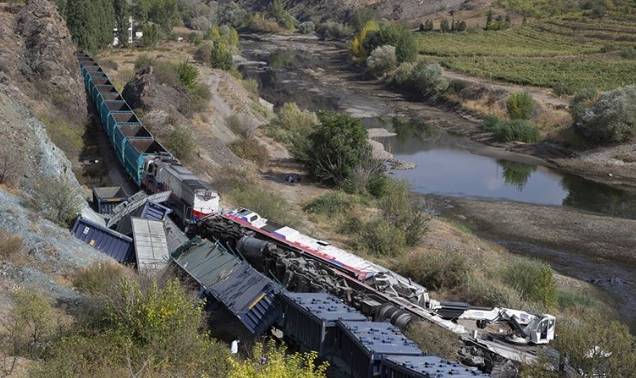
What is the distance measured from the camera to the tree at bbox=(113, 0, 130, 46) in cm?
8775

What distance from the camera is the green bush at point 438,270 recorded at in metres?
25.1

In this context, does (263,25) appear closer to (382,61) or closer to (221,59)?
(382,61)

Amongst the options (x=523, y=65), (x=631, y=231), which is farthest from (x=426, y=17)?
(x=631, y=231)

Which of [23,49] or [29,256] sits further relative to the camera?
[23,49]

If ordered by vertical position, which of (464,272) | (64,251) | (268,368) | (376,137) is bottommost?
(376,137)

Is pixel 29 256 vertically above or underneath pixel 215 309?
above

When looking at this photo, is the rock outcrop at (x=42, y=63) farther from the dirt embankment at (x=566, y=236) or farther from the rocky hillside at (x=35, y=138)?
the dirt embankment at (x=566, y=236)

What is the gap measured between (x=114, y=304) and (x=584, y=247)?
26644mm

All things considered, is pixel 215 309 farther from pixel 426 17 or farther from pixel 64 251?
pixel 426 17

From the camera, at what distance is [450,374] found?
13578 millimetres

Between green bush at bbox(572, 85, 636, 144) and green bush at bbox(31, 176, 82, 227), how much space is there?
43.9 metres

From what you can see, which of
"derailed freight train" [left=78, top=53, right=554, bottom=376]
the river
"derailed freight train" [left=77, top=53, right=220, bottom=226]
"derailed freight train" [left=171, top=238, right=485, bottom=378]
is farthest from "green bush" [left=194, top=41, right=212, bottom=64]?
"derailed freight train" [left=171, top=238, right=485, bottom=378]

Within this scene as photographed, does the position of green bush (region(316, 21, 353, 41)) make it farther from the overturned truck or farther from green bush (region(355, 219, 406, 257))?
the overturned truck

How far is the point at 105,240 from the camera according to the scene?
22781mm
